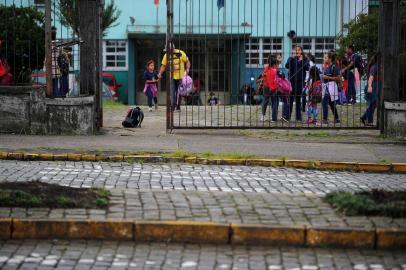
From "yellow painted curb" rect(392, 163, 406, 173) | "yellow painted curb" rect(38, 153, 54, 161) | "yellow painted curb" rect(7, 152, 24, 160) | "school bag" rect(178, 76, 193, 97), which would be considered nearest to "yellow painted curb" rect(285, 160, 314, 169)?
"yellow painted curb" rect(392, 163, 406, 173)

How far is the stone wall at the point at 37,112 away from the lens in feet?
45.1

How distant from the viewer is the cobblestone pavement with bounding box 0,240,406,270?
19.2 feet

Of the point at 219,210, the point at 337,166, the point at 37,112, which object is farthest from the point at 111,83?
the point at 219,210

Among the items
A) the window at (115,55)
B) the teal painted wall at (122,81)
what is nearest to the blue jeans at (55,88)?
the teal painted wall at (122,81)

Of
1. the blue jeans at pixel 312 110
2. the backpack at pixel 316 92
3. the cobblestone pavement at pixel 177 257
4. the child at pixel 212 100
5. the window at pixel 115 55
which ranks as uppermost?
the window at pixel 115 55

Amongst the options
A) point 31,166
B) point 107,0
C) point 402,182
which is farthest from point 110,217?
point 107,0

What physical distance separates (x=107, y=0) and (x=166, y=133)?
72.5ft

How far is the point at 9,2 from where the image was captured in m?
15.8

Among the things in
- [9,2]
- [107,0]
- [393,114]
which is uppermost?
[107,0]

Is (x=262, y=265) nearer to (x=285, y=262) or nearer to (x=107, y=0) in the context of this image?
(x=285, y=262)

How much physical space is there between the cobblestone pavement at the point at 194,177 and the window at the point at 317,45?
6660 mm

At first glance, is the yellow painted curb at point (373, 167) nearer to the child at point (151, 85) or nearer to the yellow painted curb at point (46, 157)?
the yellow painted curb at point (46, 157)

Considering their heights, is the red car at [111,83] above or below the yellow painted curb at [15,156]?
above

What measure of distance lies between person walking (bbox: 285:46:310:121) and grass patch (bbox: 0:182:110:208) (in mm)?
9060
